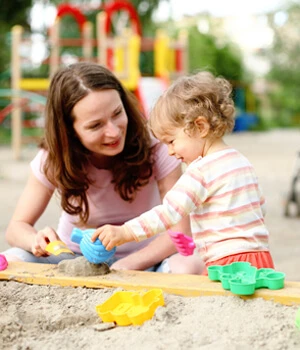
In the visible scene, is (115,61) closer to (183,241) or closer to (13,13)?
(13,13)

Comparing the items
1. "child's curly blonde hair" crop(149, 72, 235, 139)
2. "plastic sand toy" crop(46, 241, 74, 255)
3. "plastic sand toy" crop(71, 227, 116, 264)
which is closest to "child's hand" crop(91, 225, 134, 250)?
"plastic sand toy" crop(71, 227, 116, 264)

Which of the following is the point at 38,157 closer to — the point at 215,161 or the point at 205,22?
the point at 215,161

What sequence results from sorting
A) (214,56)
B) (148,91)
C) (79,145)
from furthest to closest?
1. (214,56)
2. (148,91)
3. (79,145)

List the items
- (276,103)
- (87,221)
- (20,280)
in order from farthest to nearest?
(276,103)
(87,221)
(20,280)

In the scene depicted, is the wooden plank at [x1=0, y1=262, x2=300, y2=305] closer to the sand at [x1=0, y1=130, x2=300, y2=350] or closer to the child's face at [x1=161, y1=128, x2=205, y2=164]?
the sand at [x1=0, y1=130, x2=300, y2=350]

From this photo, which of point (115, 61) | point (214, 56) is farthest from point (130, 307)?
point (214, 56)

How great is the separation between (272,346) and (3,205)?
189 inches

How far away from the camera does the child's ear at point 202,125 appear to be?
2.11 meters

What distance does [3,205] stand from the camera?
6.07 metres

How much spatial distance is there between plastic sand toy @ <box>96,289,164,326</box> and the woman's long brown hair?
2.23 ft

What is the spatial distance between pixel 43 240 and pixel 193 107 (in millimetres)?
726

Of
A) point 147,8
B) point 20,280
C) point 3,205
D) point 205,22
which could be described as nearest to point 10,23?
point 147,8

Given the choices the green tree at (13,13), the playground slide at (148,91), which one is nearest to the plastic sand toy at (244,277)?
the playground slide at (148,91)

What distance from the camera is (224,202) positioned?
211cm
